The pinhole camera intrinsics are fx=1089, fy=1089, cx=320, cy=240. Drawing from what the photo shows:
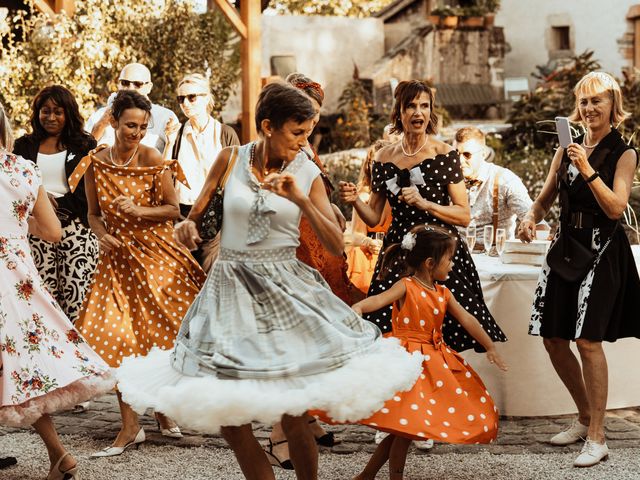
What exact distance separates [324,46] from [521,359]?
1629cm

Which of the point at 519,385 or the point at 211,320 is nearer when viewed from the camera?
the point at 211,320

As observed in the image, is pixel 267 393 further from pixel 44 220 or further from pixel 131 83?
pixel 131 83

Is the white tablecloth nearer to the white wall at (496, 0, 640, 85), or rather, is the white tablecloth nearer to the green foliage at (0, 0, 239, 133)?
the green foliage at (0, 0, 239, 133)

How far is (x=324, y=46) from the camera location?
2183cm

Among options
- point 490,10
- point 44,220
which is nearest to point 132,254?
point 44,220

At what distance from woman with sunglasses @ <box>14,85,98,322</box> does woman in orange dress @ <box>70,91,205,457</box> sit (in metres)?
0.60

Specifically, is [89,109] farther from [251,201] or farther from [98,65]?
[251,201]

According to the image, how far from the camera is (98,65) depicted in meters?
13.0

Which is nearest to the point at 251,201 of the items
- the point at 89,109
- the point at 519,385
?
the point at 519,385

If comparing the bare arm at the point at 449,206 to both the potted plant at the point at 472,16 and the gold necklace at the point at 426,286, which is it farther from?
the potted plant at the point at 472,16

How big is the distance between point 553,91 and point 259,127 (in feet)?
48.8

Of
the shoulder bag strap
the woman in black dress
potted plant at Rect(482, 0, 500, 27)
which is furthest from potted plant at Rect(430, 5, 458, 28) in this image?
the shoulder bag strap

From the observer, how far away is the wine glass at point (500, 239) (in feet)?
21.1

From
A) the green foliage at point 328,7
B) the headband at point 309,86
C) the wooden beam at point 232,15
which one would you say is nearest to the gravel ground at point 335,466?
the headband at point 309,86
